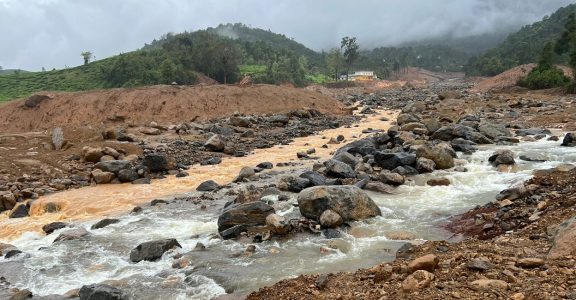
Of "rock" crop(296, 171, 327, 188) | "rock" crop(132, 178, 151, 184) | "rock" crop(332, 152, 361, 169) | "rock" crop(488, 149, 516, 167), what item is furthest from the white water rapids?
"rock" crop(132, 178, 151, 184)

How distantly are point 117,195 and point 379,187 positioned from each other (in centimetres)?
947

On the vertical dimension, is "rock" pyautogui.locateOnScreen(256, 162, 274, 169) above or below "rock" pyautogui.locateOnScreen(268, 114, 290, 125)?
below

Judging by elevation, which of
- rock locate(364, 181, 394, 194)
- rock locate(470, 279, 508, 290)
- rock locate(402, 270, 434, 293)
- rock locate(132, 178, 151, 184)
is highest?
rock locate(470, 279, 508, 290)

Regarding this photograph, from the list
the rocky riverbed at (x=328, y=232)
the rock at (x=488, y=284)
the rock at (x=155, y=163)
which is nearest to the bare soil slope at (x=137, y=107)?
the rock at (x=155, y=163)

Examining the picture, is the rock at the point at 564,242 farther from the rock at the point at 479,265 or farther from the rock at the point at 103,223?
the rock at the point at 103,223

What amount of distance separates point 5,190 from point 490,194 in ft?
55.6

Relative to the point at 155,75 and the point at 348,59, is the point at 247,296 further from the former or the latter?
the point at 348,59

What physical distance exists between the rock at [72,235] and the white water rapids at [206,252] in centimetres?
27

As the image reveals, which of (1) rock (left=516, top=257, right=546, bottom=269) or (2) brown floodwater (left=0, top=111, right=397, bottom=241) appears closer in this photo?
(1) rock (left=516, top=257, right=546, bottom=269)

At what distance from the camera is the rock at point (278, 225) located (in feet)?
35.7

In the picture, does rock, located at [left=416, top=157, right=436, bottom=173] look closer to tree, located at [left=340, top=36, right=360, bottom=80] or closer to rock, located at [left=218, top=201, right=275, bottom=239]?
rock, located at [left=218, top=201, right=275, bottom=239]

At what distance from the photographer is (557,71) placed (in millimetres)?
45438

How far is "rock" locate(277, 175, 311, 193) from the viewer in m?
15.1

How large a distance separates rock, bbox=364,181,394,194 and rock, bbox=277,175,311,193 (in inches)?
77.7
